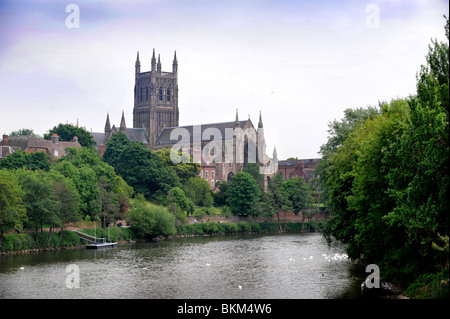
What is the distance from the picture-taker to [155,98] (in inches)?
6875

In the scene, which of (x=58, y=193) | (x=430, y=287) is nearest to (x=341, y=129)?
(x=430, y=287)

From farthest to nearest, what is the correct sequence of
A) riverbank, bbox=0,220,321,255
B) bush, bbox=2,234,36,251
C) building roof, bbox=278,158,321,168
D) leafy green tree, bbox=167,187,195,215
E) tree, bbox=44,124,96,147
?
building roof, bbox=278,158,321,168, tree, bbox=44,124,96,147, leafy green tree, bbox=167,187,195,215, riverbank, bbox=0,220,321,255, bush, bbox=2,234,36,251

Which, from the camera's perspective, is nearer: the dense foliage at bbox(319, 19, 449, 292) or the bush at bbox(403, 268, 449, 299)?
the bush at bbox(403, 268, 449, 299)

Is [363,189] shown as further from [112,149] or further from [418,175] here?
[112,149]

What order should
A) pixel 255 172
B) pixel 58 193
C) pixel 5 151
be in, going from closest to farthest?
pixel 58 193 → pixel 5 151 → pixel 255 172

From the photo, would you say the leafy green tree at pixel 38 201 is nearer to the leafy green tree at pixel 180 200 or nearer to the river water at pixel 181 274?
the river water at pixel 181 274

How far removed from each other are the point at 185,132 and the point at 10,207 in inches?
4264

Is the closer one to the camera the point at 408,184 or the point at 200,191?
the point at 408,184

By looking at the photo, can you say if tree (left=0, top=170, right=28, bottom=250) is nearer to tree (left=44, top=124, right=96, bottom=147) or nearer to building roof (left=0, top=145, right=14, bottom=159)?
building roof (left=0, top=145, right=14, bottom=159)

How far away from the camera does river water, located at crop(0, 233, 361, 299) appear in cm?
3609

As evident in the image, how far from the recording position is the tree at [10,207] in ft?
190

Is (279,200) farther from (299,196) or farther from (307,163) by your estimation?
(307,163)

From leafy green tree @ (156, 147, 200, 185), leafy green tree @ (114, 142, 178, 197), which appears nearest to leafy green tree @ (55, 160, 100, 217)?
leafy green tree @ (114, 142, 178, 197)

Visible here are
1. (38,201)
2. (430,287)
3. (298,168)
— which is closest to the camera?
(430,287)
